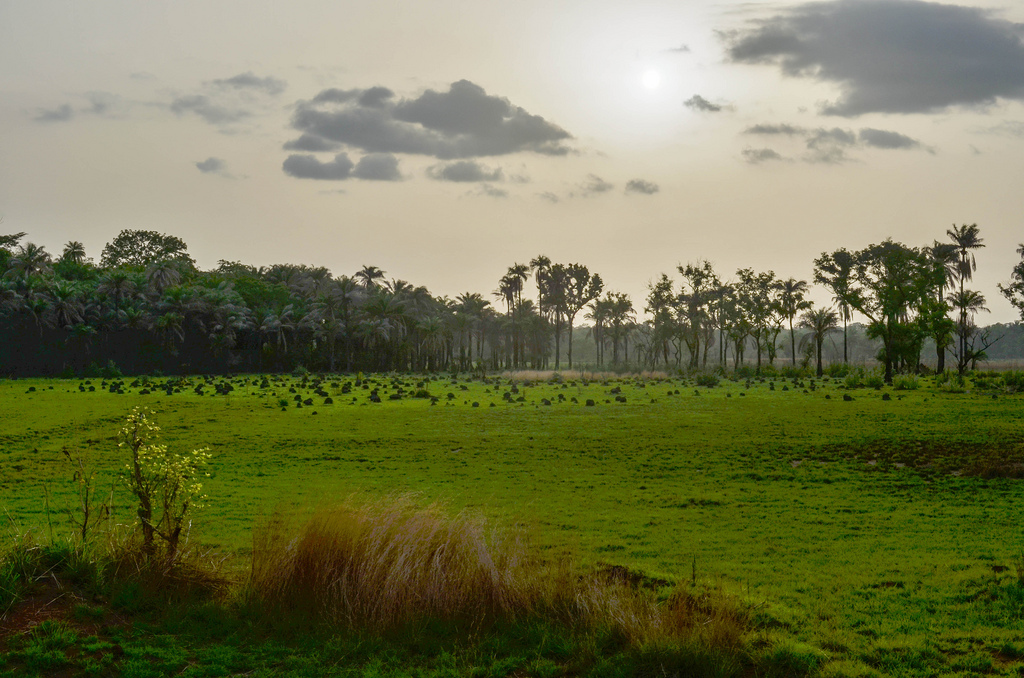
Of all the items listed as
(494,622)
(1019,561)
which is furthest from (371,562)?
(1019,561)

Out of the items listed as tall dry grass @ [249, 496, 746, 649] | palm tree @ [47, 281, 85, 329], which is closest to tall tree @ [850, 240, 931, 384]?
tall dry grass @ [249, 496, 746, 649]

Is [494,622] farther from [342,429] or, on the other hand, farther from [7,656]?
[342,429]

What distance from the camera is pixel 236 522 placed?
14.8 metres

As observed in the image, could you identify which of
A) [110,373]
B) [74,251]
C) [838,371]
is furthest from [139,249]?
[838,371]

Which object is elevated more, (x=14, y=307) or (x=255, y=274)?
(x=255, y=274)

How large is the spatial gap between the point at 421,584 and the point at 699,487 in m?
11.6

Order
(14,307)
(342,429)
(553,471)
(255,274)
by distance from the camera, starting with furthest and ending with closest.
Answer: (255,274) → (14,307) → (342,429) → (553,471)

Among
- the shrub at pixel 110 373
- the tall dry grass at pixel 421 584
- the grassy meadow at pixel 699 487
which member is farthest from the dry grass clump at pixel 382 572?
the shrub at pixel 110 373

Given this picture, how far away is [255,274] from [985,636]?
131164 mm

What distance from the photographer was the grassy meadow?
9.41 meters

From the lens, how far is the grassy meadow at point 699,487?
941cm

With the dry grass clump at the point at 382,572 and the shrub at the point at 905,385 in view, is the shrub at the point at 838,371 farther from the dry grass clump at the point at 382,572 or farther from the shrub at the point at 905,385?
the dry grass clump at the point at 382,572

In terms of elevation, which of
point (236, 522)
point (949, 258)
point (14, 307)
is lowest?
point (236, 522)

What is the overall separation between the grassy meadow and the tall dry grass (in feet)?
2.69
